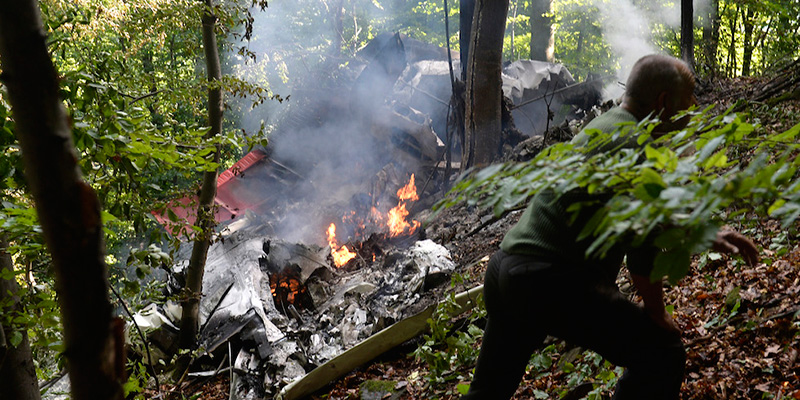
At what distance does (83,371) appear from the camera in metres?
0.81

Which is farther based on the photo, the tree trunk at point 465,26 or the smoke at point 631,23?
the smoke at point 631,23

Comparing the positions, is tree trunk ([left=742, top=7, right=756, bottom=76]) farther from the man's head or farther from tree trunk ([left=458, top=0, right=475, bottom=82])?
the man's head

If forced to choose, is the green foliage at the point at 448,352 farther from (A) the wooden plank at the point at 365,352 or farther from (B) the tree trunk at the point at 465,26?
(B) the tree trunk at the point at 465,26

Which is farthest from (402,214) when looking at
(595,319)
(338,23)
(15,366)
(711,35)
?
(338,23)

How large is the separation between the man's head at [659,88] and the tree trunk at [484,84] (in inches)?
342

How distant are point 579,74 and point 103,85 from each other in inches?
1269

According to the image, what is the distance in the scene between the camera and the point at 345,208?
16.1 meters

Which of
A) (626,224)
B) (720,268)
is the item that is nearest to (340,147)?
(720,268)

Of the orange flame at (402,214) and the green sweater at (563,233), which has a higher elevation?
the green sweater at (563,233)

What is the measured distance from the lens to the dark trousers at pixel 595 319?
7.77 ft

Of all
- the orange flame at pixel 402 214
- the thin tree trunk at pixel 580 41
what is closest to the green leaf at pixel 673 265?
the orange flame at pixel 402 214

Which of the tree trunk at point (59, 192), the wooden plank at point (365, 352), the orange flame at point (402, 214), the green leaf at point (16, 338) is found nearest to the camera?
the tree trunk at point (59, 192)

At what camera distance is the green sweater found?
94.3 inches

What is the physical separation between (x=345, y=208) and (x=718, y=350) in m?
13.1
